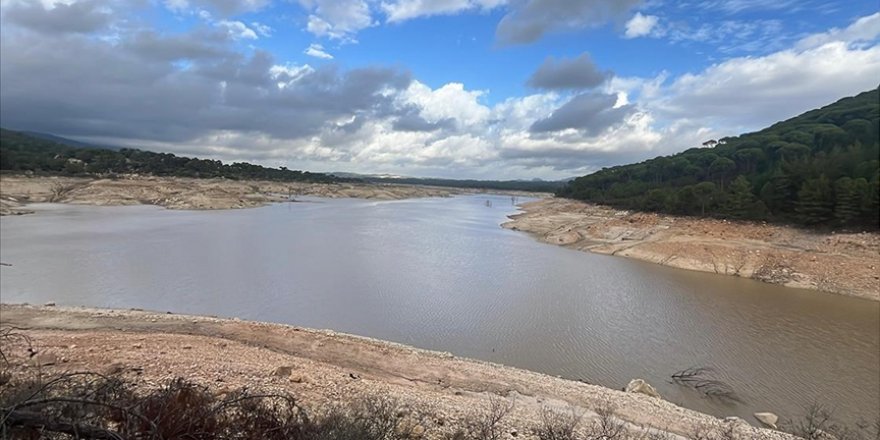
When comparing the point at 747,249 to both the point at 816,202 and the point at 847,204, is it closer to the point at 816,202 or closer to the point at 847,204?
the point at 816,202

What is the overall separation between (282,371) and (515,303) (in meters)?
9.55

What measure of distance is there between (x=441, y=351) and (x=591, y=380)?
332 centimetres

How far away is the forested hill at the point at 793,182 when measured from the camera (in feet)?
79.3

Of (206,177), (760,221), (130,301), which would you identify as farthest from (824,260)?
(206,177)

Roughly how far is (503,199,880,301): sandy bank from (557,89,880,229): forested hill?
132 cm

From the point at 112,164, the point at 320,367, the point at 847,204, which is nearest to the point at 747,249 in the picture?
the point at 847,204

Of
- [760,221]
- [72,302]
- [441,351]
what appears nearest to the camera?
[441,351]

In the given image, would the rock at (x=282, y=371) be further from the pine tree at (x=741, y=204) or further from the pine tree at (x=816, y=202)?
the pine tree at (x=741, y=204)

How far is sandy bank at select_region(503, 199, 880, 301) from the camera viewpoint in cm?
2022

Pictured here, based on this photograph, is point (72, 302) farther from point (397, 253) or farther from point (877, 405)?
point (877, 405)

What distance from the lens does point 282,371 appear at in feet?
26.6

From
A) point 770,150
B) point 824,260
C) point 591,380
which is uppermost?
point 770,150

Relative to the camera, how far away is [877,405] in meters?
9.09

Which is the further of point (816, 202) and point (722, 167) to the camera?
point (722, 167)
